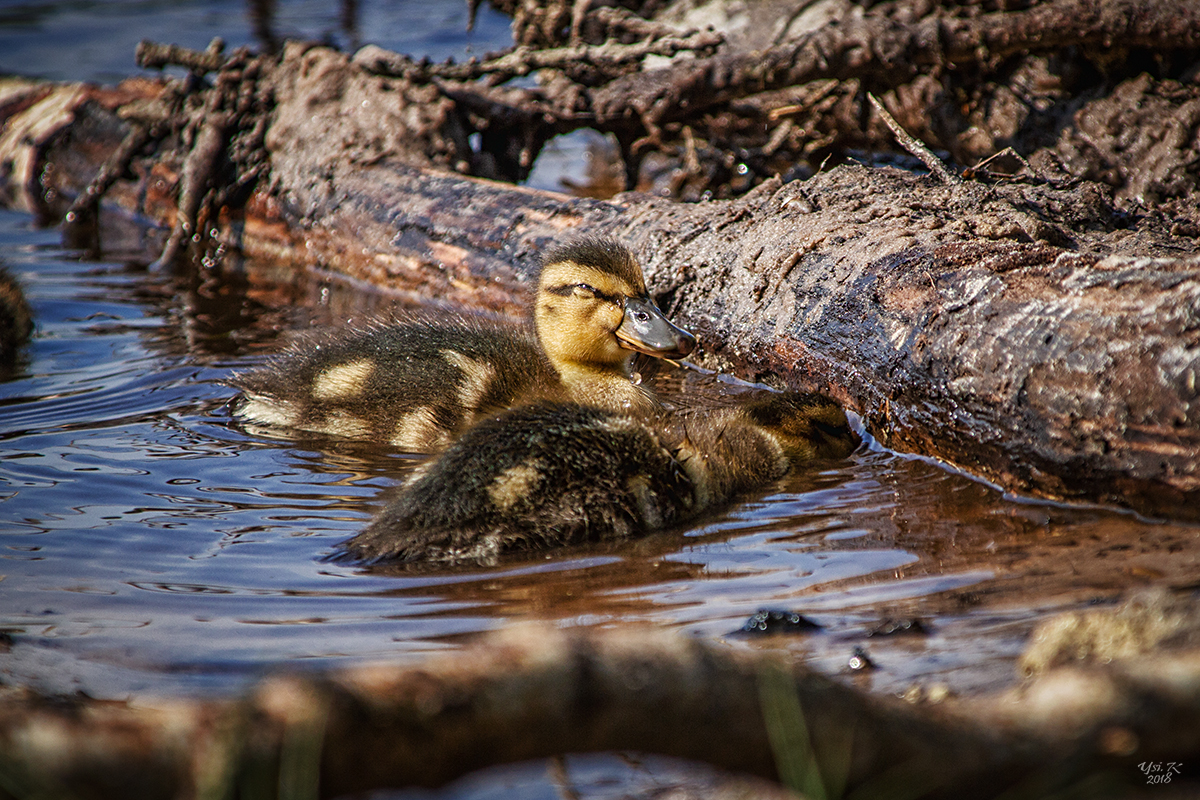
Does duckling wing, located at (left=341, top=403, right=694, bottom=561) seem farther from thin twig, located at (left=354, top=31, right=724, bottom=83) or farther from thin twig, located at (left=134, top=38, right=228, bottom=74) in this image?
thin twig, located at (left=134, top=38, right=228, bottom=74)

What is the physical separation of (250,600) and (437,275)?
3.25 m

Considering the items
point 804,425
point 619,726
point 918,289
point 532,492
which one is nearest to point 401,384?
point 532,492

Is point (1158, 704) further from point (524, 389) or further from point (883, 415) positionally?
point (524, 389)

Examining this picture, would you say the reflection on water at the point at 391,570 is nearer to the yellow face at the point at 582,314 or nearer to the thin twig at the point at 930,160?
the yellow face at the point at 582,314

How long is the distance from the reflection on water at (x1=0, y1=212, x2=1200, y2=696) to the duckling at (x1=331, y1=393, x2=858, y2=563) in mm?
76

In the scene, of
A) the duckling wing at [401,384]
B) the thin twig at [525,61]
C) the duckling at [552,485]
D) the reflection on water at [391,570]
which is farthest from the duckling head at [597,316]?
the thin twig at [525,61]

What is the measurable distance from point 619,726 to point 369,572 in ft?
5.43

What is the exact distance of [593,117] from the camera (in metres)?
6.43

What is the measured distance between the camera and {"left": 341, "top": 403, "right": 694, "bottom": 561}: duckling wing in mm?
3072

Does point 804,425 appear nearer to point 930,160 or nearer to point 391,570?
point 930,160

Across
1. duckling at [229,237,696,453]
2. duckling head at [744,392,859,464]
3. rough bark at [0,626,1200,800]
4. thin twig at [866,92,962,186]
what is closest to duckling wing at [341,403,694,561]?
duckling head at [744,392,859,464]

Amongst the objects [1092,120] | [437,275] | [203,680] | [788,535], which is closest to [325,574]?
[203,680]

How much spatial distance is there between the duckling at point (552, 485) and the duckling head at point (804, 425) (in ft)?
0.69

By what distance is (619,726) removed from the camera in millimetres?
1473
